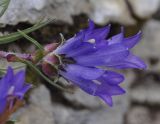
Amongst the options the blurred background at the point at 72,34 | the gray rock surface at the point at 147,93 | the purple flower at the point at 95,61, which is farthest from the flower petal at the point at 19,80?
the gray rock surface at the point at 147,93

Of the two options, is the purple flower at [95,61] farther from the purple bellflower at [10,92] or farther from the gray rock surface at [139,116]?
the gray rock surface at [139,116]

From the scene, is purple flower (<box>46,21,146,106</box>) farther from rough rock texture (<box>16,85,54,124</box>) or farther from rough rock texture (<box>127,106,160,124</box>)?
rough rock texture (<box>127,106,160,124</box>)

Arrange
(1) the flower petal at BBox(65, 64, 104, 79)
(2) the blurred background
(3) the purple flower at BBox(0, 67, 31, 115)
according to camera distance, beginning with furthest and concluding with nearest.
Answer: (2) the blurred background → (1) the flower petal at BBox(65, 64, 104, 79) → (3) the purple flower at BBox(0, 67, 31, 115)

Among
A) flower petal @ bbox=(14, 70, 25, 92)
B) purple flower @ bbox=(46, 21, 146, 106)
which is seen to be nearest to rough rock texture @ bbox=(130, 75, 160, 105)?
purple flower @ bbox=(46, 21, 146, 106)

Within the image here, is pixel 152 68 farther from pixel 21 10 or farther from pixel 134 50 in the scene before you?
pixel 21 10

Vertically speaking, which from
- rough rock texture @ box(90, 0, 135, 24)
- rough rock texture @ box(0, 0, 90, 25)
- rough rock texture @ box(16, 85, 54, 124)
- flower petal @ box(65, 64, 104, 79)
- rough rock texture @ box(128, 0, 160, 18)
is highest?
flower petal @ box(65, 64, 104, 79)

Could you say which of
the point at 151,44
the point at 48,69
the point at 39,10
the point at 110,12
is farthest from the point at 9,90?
the point at 151,44

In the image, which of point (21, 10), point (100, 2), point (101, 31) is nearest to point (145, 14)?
point (100, 2)
